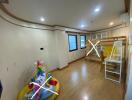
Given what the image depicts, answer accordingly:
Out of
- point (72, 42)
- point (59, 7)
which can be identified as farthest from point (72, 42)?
point (59, 7)

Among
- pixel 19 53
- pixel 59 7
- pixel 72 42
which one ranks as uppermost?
pixel 59 7

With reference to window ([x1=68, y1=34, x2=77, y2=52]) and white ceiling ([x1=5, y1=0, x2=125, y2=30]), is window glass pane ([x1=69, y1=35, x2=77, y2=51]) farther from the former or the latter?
white ceiling ([x1=5, y1=0, x2=125, y2=30])

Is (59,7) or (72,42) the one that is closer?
(59,7)

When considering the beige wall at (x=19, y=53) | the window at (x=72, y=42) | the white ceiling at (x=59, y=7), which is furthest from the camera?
the window at (x=72, y=42)

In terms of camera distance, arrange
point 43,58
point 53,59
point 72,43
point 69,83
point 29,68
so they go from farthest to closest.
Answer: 1. point 72,43
2. point 53,59
3. point 43,58
4. point 29,68
5. point 69,83

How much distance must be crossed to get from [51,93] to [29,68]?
1408mm

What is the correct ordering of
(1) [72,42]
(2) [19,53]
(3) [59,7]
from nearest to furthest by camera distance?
(3) [59,7], (2) [19,53], (1) [72,42]

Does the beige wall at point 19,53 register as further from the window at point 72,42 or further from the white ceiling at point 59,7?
the window at point 72,42

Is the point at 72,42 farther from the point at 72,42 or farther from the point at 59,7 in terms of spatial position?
the point at 59,7

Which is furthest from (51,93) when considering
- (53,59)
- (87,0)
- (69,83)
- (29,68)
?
(87,0)

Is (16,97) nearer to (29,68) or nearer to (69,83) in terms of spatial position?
(29,68)

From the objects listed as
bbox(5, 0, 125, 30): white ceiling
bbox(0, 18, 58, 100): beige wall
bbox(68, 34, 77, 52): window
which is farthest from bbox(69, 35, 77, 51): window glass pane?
bbox(5, 0, 125, 30): white ceiling

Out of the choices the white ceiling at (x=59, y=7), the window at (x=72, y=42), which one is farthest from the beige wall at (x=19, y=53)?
the window at (x=72, y=42)

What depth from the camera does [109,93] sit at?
2049 mm
